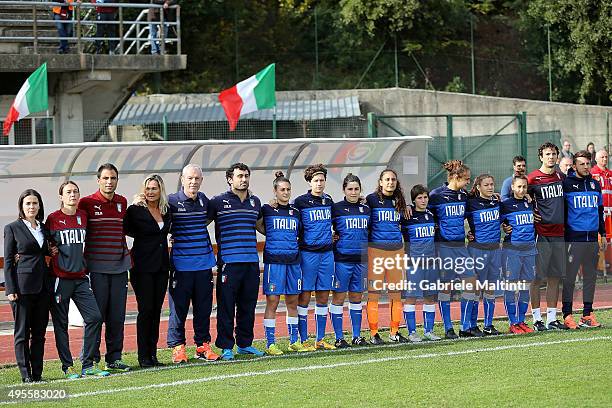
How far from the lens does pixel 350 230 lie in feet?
39.7

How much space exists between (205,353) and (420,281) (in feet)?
8.44

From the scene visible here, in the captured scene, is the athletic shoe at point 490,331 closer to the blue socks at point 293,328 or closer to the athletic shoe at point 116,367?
the blue socks at point 293,328

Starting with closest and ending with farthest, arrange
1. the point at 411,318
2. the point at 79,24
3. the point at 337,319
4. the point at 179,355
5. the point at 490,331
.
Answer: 1. the point at 179,355
2. the point at 337,319
3. the point at 411,318
4. the point at 490,331
5. the point at 79,24

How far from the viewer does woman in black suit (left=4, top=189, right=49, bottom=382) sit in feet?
34.0

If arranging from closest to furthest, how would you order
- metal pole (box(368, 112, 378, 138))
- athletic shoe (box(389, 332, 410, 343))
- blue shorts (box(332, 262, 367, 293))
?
1. blue shorts (box(332, 262, 367, 293))
2. athletic shoe (box(389, 332, 410, 343))
3. metal pole (box(368, 112, 378, 138))

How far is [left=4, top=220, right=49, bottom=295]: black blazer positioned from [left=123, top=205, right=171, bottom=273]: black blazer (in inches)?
37.9

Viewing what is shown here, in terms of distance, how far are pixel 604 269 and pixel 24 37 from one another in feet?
44.3

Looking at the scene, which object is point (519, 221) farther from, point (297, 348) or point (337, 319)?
point (297, 348)

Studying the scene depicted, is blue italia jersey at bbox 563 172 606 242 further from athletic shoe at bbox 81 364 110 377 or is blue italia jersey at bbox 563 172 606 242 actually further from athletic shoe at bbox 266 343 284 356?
athletic shoe at bbox 81 364 110 377

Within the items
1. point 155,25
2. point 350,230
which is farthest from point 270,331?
A: point 155,25

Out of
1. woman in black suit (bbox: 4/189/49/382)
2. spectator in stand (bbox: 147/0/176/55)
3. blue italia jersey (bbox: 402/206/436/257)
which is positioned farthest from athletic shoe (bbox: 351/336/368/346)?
spectator in stand (bbox: 147/0/176/55)

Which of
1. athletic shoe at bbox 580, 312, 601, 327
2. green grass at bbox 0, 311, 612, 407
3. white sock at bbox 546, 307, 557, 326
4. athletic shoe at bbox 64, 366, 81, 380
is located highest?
white sock at bbox 546, 307, 557, 326

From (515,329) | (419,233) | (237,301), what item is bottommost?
(515,329)

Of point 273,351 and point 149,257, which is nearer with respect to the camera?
point 149,257
